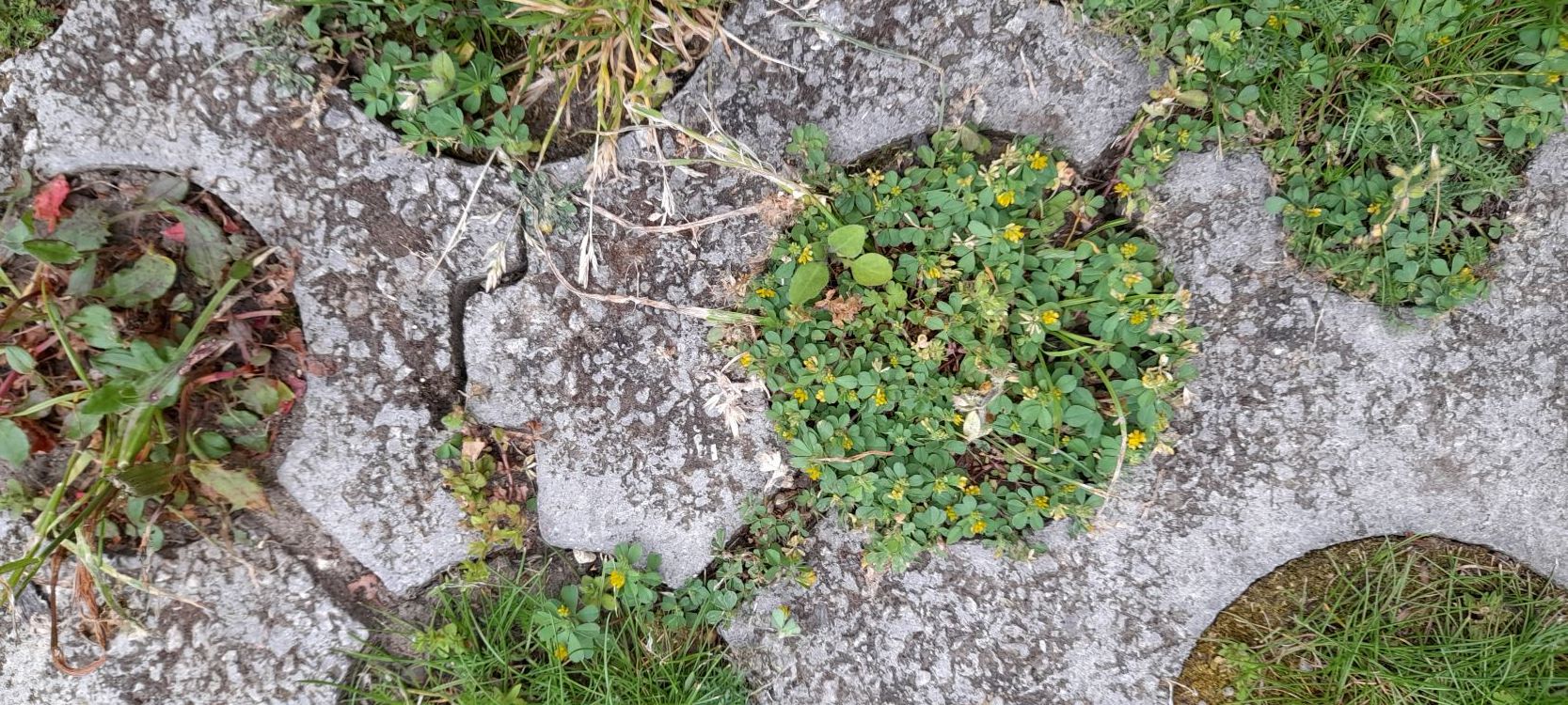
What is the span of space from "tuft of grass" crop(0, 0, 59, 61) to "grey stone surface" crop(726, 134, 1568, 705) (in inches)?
101

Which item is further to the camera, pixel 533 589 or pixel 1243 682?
pixel 533 589

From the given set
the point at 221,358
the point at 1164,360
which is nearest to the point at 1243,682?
the point at 1164,360

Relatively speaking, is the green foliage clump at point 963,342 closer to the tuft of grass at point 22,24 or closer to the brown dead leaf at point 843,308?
the brown dead leaf at point 843,308

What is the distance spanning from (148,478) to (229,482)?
0.51ft

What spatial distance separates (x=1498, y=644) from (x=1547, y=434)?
0.50 meters

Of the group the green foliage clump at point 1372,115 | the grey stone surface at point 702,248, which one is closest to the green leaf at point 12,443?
the grey stone surface at point 702,248

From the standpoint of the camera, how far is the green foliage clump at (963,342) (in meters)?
1.81

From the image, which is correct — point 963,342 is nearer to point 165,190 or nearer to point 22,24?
point 165,190

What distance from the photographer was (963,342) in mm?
1845

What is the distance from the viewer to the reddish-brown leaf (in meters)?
1.83

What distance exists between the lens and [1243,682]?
1.86 m

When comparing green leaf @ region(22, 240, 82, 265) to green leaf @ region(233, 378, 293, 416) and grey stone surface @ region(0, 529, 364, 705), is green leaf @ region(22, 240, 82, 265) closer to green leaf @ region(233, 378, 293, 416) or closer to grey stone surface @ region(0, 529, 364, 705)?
green leaf @ region(233, 378, 293, 416)

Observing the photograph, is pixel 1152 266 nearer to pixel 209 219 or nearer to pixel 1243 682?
pixel 1243 682

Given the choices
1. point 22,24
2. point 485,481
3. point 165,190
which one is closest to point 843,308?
point 485,481
